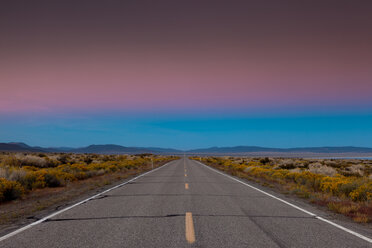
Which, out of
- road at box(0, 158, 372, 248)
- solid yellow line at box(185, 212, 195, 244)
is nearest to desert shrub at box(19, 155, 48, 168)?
road at box(0, 158, 372, 248)

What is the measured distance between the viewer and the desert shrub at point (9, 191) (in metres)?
10.0

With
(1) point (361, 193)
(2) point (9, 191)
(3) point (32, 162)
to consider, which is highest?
(3) point (32, 162)

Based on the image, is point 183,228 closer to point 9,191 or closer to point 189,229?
point 189,229

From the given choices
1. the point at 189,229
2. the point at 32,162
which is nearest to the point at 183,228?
the point at 189,229

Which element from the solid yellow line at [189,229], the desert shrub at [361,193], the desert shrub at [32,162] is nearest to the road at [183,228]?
the solid yellow line at [189,229]

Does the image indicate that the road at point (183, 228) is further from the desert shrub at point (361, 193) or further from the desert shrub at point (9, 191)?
the desert shrub at point (9, 191)

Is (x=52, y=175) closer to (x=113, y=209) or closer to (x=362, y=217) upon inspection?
(x=113, y=209)

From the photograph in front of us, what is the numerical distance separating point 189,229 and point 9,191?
343 inches

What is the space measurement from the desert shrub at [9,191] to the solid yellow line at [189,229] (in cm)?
780

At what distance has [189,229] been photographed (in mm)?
5758

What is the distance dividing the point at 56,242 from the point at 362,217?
8.03m

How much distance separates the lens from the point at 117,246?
15.6ft

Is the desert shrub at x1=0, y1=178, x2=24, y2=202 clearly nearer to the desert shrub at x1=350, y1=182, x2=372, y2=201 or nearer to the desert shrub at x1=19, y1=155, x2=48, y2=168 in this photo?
the desert shrub at x1=350, y1=182, x2=372, y2=201

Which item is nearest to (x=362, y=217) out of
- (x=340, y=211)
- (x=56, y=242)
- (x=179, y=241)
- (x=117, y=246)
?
(x=340, y=211)
